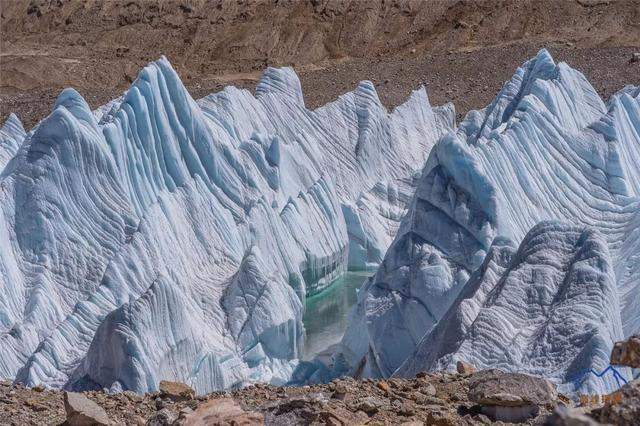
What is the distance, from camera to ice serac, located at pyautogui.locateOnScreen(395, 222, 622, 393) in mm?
10930

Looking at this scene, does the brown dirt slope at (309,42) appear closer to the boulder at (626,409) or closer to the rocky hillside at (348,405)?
the rocky hillside at (348,405)

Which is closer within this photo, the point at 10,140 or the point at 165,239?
the point at 165,239

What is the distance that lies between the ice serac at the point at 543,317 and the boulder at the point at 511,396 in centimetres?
179

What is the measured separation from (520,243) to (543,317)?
3338 millimetres

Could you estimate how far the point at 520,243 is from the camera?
599 inches

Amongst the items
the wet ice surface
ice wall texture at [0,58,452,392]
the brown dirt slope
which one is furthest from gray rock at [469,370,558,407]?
the brown dirt slope

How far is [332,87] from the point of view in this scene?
3988 cm

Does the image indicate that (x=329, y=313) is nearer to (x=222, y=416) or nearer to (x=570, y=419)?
(x=222, y=416)

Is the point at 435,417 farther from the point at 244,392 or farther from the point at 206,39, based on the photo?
the point at 206,39

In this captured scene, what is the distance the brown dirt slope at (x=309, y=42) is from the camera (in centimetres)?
3956

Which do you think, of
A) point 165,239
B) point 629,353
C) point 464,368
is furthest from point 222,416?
point 165,239

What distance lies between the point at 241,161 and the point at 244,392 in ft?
40.0

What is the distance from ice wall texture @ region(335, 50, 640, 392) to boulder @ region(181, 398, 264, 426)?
400cm

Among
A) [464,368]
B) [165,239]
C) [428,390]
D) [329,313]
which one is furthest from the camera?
[329,313]
